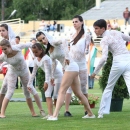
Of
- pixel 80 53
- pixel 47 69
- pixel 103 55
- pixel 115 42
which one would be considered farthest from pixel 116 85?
pixel 103 55

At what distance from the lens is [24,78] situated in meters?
14.0

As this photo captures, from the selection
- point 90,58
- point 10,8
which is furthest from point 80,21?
point 10,8

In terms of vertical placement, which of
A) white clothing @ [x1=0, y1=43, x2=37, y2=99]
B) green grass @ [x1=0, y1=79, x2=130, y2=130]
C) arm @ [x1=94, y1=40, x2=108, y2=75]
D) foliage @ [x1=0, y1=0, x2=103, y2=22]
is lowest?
foliage @ [x1=0, y1=0, x2=103, y2=22]

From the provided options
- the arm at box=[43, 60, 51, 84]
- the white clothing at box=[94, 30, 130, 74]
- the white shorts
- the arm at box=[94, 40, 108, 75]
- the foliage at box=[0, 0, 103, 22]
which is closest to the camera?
the arm at box=[94, 40, 108, 75]

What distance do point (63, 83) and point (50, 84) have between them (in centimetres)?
53

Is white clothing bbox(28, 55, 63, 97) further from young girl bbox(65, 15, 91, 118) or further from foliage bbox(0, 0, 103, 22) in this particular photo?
foliage bbox(0, 0, 103, 22)

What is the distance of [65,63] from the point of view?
12789 millimetres

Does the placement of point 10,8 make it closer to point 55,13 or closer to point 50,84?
point 55,13

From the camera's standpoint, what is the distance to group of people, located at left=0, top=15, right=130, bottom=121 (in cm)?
1280

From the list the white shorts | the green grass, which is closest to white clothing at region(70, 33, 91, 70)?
the white shorts

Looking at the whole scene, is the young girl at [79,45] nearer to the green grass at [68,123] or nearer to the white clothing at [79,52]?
the white clothing at [79,52]

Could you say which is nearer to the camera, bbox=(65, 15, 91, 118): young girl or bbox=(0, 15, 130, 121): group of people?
bbox=(0, 15, 130, 121): group of people

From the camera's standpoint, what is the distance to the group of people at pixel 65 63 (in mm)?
12805

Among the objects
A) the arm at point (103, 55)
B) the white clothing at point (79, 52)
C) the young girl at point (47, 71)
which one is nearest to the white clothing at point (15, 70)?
the young girl at point (47, 71)
